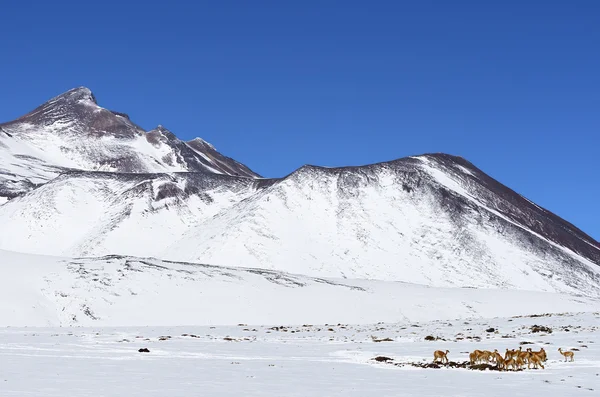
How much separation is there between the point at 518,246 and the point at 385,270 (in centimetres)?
2646

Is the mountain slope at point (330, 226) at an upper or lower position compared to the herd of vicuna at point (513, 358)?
upper

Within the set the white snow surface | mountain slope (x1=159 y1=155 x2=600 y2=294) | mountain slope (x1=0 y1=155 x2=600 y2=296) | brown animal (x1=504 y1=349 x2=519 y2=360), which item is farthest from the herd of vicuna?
mountain slope (x1=159 y1=155 x2=600 y2=294)

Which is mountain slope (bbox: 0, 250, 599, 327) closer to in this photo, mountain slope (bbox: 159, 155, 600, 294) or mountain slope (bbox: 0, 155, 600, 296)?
mountain slope (bbox: 0, 155, 600, 296)

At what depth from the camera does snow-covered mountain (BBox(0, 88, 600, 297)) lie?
9512 cm

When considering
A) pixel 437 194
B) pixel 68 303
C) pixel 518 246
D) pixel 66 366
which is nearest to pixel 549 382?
pixel 66 366

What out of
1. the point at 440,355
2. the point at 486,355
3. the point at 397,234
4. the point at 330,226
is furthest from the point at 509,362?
the point at 330,226

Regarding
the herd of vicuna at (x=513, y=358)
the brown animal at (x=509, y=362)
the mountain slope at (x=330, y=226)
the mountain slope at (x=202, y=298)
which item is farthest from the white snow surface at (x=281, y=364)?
the mountain slope at (x=330, y=226)

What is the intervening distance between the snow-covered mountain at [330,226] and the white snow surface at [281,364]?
170ft

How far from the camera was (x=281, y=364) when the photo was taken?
24.7m

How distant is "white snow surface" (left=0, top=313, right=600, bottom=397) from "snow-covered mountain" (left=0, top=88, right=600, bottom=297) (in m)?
51.8

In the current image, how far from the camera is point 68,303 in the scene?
51844 mm

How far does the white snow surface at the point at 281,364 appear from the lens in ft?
56.7

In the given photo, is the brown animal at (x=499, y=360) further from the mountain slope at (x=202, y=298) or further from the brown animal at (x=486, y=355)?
the mountain slope at (x=202, y=298)

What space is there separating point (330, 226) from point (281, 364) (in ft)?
271
